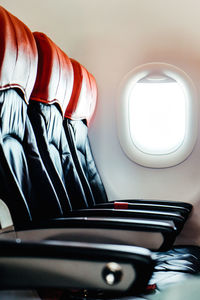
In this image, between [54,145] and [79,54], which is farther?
[79,54]

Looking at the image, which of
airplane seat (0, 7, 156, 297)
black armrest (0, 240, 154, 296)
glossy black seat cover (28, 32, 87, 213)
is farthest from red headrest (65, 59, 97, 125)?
black armrest (0, 240, 154, 296)

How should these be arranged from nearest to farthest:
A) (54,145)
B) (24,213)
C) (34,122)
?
(24,213) → (34,122) → (54,145)

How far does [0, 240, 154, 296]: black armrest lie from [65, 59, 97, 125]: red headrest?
1859mm

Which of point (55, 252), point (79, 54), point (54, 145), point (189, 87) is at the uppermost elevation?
point (79, 54)

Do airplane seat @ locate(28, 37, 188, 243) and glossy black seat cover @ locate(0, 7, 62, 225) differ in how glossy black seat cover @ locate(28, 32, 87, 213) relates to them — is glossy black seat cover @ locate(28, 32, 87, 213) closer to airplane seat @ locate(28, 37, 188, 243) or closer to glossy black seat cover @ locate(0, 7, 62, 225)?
airplane seat @ locate(28, 37, 188, 243)

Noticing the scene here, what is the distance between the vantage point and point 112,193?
319 cm

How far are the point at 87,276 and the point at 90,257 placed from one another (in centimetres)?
4

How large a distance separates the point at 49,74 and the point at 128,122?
3.77 ft

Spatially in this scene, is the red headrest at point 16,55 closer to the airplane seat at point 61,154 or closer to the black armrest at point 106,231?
the airplane seat at point 61,154

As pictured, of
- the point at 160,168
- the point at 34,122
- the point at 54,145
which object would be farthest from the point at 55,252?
the point at 160,168

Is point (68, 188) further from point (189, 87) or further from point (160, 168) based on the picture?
point (189, 87)

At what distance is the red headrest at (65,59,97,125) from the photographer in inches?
103

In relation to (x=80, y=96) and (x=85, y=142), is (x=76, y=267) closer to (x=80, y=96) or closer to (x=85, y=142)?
(x=80, y=96)

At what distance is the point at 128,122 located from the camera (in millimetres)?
3098
